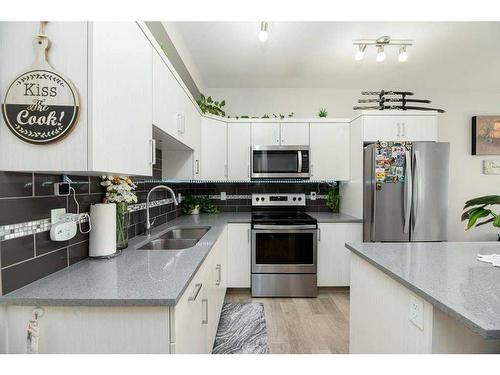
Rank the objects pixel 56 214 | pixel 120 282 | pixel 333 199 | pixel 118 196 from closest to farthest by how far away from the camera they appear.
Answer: pixel 120 282 < pixel 56 214 < pixel 118 196 < pixel 333 199

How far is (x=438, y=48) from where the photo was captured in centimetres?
263

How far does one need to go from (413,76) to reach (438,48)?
26.8 inches

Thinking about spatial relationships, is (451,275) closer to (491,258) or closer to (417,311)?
(417,311)

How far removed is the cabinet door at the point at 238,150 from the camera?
3.22 meters

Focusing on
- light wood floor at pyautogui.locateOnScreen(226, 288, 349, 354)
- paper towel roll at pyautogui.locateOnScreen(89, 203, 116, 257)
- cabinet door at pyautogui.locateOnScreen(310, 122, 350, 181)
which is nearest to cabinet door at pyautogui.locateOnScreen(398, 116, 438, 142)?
cabinet door at pyautogui.locateOnScreen(310, 122, 350, 181)

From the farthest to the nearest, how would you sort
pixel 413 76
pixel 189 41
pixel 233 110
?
pixel 233 110 < pixel 413 76 < pixel 189 41

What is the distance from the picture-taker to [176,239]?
7.30 ft

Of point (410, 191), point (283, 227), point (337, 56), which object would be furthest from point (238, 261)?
point (337, 56)

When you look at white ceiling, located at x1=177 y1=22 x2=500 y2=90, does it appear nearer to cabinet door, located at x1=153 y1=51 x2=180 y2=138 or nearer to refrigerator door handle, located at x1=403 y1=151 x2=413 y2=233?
cabinet door, located at x1=153 y1=51 x2=180 y2=138

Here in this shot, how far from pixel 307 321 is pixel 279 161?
168cm

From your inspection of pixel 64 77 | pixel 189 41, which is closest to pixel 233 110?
pixel 189 41

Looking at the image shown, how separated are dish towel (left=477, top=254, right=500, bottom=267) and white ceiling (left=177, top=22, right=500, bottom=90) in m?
1.91

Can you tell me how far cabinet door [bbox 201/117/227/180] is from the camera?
311cm
